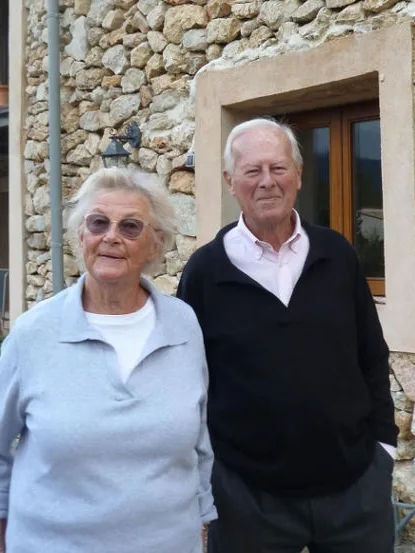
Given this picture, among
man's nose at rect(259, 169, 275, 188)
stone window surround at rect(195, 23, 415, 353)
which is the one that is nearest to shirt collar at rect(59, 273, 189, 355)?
man's nose at rect(259, 169, 275, 188)

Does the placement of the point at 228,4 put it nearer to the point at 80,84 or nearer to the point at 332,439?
the point at 80,84

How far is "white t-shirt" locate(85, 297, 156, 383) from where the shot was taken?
1701 mm

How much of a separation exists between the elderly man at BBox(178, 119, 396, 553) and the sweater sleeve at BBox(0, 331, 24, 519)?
0.55 meters

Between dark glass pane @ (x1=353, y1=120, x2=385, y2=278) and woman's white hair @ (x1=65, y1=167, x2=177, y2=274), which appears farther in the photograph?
dark glass pane @ (x1=353, y1=120, x2=385, y2=278)

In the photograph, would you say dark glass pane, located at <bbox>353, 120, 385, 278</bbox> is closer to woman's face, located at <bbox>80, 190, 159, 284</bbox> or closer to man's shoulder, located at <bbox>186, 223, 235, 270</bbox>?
man's shoulder, located at <bbox>186, 223, 235, 270</bbox>

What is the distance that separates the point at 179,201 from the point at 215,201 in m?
0.32

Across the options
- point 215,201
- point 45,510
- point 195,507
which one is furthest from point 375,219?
point 45,510

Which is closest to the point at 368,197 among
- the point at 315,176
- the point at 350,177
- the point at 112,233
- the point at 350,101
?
the point at 350,177

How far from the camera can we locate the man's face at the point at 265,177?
199 cm

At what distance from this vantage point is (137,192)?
1.84 metres

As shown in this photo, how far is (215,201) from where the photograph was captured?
388 centimetres

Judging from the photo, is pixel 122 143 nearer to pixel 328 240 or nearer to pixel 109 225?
pixel 328 240

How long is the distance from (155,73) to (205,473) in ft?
9.45

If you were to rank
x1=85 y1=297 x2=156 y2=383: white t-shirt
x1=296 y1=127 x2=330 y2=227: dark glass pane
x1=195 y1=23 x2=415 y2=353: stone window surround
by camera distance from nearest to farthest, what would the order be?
x1=85 y1=297 x2=156 y2=383: white t-shirt < x1=195 y1=23 x2=415 y2=353: stone window surround < x1=296 y1=127 x2=330 y2=227: dark glass pane
